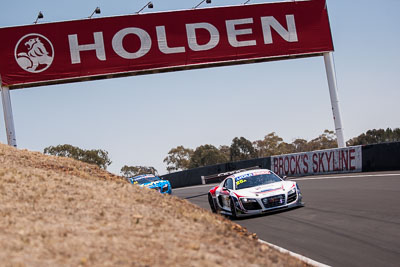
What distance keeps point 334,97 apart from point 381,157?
25.8 ft

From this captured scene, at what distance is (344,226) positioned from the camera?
33.4 ft

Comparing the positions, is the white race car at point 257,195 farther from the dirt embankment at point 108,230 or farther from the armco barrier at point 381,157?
the armco barrier at point 381,157

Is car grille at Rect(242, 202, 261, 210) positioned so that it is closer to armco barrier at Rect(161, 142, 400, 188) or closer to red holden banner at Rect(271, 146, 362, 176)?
armco barrier at Rect(161, 142, 400, 188)

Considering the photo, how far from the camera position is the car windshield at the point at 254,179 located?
14.2 m

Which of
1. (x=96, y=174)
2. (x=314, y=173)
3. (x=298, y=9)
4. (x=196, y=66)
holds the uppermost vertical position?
(x=298, y=9)

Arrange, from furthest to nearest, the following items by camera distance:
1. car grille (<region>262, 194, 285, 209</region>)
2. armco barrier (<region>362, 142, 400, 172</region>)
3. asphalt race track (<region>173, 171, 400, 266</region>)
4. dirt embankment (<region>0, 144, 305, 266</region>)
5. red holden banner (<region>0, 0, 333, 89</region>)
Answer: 1. red holden banner (<region>0, 0, 333, 89</region>)
2. armco barrier (<region>362, 142, 400, 172</region>)
3. car grille (<region>262, 194, 285, 209</region>)
4. asphalt race track (<region>173, 171, 400, 266</region>)
5. dirt embankment (<region>0, 144, 305, 266</region>)

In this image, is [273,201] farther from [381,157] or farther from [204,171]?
[204,171]

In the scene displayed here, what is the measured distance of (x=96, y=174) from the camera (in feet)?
36.3

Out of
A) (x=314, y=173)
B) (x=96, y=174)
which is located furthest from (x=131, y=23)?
(x=96, y=174)

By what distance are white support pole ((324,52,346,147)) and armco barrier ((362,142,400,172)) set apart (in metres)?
5.08

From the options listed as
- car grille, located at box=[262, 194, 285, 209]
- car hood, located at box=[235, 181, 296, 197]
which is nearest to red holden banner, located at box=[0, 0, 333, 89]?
car hood, located at box=[235, 181, 296, 197]

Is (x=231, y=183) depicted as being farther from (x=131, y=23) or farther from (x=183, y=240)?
(x=131, y=23)

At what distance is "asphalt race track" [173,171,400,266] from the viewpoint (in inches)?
305

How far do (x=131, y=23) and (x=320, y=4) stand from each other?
10.9m
